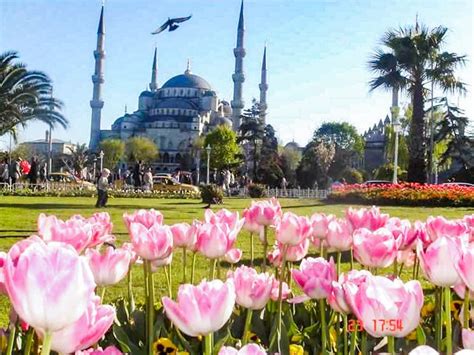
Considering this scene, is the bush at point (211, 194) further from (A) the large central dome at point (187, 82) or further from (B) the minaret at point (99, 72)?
(A) the large central dome at point (187, 82)

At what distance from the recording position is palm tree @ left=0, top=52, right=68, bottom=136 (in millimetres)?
20750

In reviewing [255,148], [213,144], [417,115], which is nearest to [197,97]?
[213,144]

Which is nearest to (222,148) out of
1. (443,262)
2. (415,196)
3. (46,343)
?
(415,196)

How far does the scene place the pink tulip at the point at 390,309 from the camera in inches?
46.9

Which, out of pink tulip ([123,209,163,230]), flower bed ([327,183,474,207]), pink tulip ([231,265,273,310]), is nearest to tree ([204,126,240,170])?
flower bed ([327,183,474,207])

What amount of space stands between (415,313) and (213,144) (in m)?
61.4

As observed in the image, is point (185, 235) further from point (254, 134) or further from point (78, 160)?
point (78, 160)

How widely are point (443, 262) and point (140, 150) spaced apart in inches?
3023

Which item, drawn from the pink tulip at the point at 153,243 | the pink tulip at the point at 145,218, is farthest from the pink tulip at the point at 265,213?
the pink tulip at the point at 153,243

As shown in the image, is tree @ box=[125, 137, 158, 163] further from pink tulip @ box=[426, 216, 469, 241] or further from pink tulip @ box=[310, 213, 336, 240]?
pink tulip @ box=[426, 216, 469, 241]

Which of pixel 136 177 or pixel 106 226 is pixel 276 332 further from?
pixel 136 177

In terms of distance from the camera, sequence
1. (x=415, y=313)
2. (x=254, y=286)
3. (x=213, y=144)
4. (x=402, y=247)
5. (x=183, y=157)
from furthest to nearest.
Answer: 1. (x=183, y=157)
2. (x=213, y=144)
3. (x=402, y=247)
4. (x=254, y=286)
5. (x=415, y=313)

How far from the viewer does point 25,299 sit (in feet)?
2.89

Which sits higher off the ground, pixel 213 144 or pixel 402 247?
pixel 213 144
